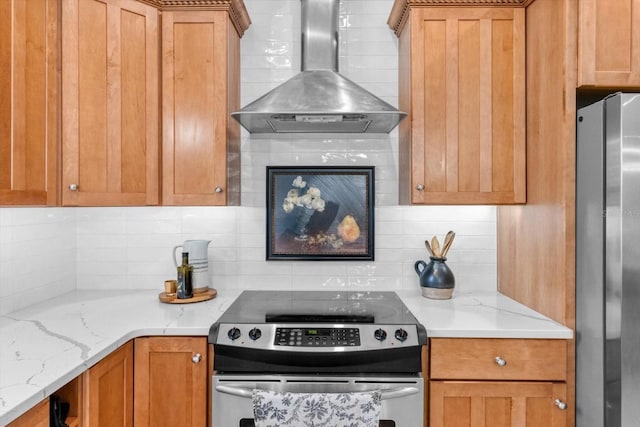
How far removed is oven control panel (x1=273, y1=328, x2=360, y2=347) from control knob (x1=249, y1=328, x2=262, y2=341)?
0.24 feet

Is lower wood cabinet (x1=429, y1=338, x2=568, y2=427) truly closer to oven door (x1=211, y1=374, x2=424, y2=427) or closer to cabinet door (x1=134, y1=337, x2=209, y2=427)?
oven door (x1=211, y1=374, x2=424, y2=427)

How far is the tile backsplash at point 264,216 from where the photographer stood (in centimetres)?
240

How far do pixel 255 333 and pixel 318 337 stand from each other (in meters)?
0.26

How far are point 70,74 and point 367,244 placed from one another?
1.67 m

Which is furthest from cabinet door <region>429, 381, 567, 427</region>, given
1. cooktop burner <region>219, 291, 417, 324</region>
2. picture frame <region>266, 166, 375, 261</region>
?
picture frame <region>266, 166, 375, 261</region>

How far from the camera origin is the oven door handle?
5.30 ft

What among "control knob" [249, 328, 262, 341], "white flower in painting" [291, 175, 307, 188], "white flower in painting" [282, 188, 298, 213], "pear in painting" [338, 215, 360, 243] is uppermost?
"white flower in painting" [291, 175, 307, 188]

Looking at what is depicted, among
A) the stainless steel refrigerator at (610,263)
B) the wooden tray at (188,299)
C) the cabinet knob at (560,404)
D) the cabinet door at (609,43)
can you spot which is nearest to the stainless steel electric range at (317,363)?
the wooden tray at (188,299)

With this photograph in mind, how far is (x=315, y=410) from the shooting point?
1.51 metres

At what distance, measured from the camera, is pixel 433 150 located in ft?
6.59

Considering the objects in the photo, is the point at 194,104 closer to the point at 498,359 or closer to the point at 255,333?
the point at 255,333

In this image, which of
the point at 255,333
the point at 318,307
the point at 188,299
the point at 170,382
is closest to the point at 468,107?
the point at 318,307

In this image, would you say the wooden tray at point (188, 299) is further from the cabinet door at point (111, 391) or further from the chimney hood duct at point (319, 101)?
the chimney hood duct at point (319, 101)

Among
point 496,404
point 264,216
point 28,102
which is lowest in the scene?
point 496,404
